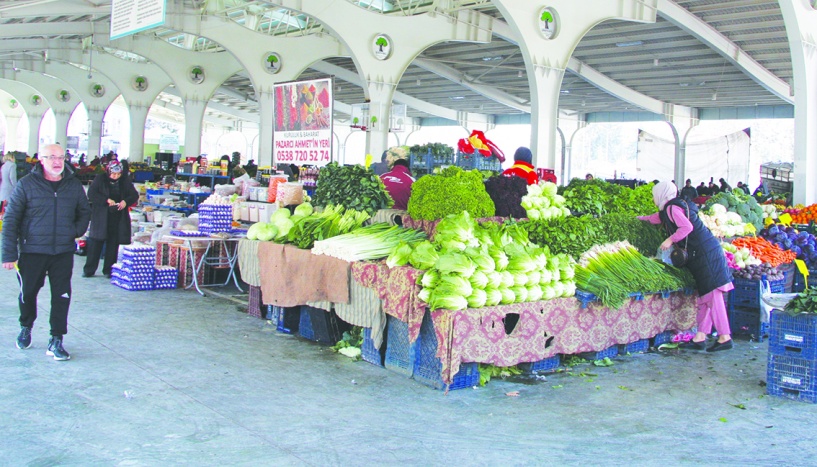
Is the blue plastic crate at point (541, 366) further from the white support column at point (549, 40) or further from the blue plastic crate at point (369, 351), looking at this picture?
the white support column at point (549, 40)

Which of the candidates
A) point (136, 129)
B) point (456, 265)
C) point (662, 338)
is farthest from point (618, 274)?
point (136, 129)

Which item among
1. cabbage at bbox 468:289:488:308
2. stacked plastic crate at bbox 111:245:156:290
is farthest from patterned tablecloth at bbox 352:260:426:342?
stacked plastic crate at bbox 111:245:156:290

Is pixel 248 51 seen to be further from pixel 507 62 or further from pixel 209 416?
pixel 209 416

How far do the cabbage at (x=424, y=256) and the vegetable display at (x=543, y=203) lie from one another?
144 centimetres

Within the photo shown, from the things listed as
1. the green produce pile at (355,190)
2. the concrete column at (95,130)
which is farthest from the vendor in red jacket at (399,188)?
the concrete column at (95,130)

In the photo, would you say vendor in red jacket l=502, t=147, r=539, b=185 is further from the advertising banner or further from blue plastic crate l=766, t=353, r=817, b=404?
blue plastic crate l=766, t=353, r=817, b=404

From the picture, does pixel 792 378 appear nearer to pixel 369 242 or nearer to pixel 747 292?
pixel 747 292

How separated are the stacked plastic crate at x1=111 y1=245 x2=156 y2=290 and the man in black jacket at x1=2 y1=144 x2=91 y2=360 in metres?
3.18

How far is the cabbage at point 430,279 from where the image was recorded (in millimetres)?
5082

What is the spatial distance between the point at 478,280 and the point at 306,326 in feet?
6.94

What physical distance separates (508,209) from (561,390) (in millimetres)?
1862

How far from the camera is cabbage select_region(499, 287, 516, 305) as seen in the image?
17.2 ft

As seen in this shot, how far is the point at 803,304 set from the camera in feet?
17.1

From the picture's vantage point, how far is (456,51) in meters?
24.2
